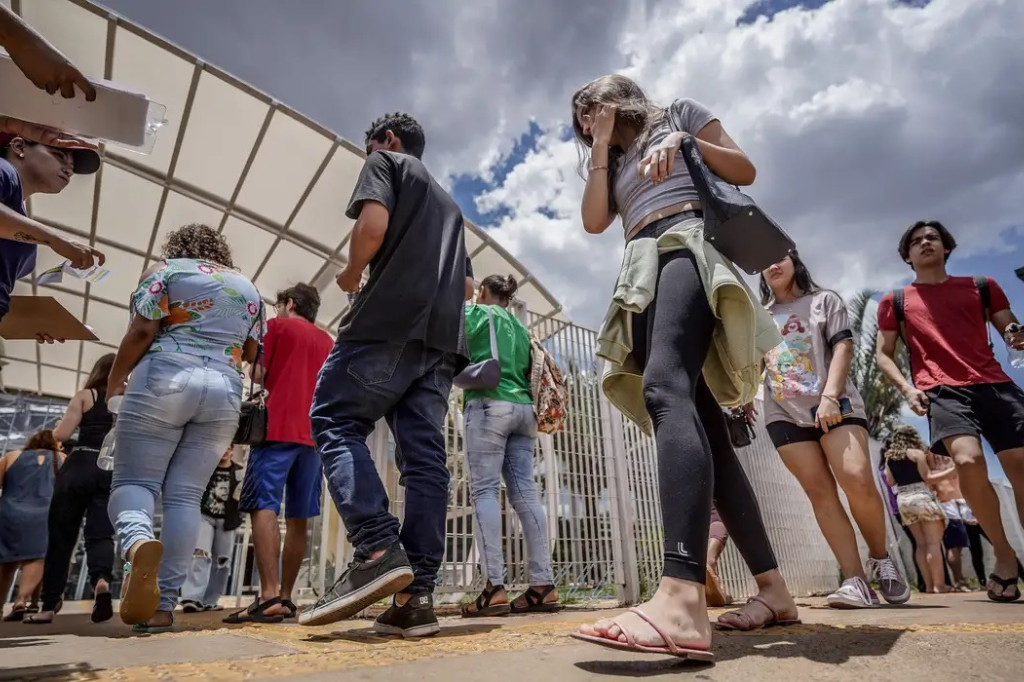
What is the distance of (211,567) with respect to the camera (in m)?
5.73

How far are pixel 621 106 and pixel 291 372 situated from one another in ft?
8.51

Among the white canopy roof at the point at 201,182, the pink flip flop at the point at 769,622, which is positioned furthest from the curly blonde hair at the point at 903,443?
the pink flip flop at the point at 769,622

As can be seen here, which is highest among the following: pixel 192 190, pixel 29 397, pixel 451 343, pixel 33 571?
pixel 192 190

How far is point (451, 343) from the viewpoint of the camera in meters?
2.44

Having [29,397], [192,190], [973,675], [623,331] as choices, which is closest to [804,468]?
[623,331]

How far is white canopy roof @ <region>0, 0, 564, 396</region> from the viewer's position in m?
6.04

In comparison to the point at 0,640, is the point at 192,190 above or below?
above

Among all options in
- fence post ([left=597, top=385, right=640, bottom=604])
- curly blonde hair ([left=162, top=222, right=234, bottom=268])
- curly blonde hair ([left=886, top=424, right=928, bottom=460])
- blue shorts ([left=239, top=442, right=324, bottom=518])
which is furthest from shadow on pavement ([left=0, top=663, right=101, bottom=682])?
curly blonde hair ([left=886, top=424, right=928, bottom=460])

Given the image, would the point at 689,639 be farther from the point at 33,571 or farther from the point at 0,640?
the point at 33,571

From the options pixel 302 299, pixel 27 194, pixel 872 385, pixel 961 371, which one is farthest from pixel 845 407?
pixel 872 385

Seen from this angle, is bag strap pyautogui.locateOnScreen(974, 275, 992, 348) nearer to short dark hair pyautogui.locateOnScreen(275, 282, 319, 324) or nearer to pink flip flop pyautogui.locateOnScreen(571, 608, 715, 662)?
pink flip flop pyautogui.locateOnScreen(571, 608, 715, 662)

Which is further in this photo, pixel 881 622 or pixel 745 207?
pixel 881 622

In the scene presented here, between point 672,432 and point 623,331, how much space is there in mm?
428

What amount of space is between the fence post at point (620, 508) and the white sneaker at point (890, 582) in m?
2.18
